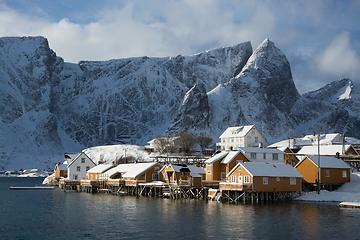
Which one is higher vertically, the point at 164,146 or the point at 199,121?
the point at 199,121

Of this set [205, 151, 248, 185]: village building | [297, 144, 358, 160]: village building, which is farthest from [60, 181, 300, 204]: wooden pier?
[297, 144, 358, 160]: village building

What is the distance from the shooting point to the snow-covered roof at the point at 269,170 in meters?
57.0

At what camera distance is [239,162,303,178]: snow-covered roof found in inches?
2245

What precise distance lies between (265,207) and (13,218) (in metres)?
29.8

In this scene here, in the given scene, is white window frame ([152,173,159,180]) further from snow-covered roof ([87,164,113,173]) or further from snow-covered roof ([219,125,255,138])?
snow-covered roof ([219,125,255,138])

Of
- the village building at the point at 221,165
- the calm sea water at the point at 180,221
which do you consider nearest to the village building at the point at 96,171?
the village building at the point at 221,165

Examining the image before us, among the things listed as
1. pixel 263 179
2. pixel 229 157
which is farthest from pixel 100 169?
pixel 263 179

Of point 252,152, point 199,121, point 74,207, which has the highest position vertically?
point 199,121

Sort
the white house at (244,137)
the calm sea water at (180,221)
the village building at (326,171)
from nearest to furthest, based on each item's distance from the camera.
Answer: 1. the calm sea water at (180,221)
2. the village building at (326,171)
3. the white house at (244,137)

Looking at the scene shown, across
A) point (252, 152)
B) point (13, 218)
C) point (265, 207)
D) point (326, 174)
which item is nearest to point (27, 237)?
point (13, 218)

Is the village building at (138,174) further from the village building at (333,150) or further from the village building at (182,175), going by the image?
the village building at (333,150)

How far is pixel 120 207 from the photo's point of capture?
5294cm

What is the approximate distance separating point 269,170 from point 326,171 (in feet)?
41.9

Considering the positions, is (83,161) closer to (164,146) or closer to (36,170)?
(164,146)
